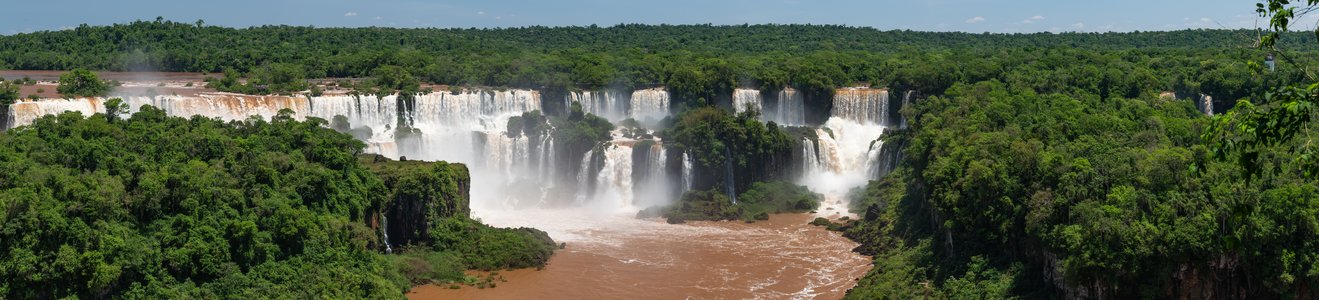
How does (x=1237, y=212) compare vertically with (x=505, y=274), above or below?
above

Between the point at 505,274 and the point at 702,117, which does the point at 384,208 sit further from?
the point at 702,117

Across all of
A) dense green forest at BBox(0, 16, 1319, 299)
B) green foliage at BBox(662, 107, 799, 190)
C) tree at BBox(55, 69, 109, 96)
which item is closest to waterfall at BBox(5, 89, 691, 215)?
green foliage at BBox(662, 107, 799, 190)

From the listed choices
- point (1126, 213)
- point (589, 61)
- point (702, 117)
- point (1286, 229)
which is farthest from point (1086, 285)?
point (589, 61)

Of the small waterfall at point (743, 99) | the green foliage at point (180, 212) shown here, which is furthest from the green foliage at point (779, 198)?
the green foliage at point (180, 212)

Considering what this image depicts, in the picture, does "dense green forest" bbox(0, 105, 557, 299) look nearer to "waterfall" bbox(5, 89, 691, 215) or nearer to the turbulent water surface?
the turbulent water surface

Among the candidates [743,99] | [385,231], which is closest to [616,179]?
[743,99]

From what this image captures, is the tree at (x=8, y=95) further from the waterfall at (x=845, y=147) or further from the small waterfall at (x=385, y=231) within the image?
the waterfall at (x=845, y=147)
